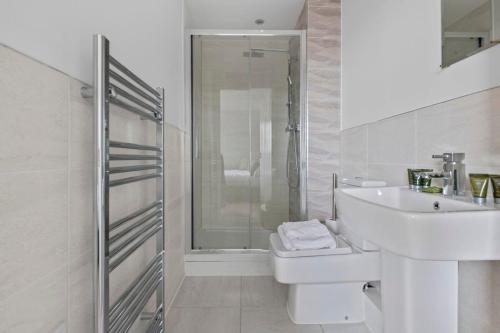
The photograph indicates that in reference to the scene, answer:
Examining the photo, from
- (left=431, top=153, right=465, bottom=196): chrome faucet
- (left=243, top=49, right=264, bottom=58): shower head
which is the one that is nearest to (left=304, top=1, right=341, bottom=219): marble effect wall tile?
(left=243, top=49, right=264, bottom=58): shower head

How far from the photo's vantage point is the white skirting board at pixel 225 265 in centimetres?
247

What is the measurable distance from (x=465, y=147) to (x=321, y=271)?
2.86 ft

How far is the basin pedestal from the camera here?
1.00m

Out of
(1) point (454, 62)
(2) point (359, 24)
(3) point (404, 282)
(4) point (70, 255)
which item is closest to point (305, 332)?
(3) point (404, 282)

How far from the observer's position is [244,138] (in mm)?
2701

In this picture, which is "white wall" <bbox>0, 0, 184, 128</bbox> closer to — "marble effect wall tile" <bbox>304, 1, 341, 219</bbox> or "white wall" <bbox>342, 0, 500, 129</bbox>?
"marble effect wall tile" <bbox>304, 1, 341, 219</bbox>

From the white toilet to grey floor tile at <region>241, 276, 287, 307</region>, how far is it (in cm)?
28

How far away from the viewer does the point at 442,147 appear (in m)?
1.26

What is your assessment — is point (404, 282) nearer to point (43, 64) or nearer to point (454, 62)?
point (454, 62)

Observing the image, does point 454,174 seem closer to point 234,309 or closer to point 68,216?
point 68,216

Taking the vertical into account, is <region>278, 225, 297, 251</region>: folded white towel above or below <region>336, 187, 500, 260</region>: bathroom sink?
below

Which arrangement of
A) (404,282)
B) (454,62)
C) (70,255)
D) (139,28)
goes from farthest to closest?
(139,28), (454,62), (404,282), (70,255)

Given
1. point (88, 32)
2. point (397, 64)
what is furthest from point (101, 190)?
point (397, 64)

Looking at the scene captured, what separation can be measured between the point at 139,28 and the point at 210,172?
1.47 metres
